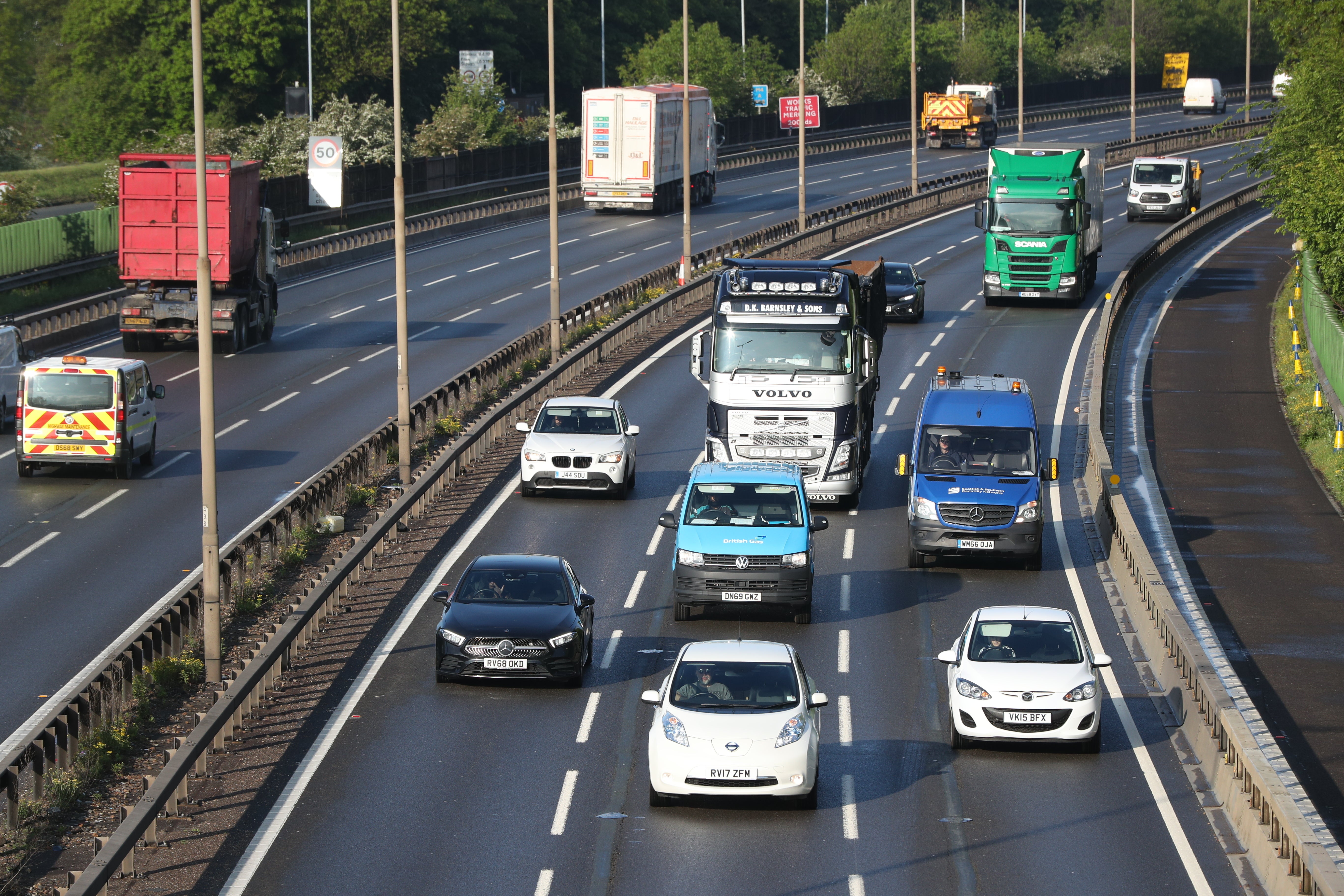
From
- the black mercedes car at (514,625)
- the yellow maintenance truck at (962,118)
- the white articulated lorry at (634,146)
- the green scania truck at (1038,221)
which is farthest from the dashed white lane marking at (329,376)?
the yellow maintenance truck at (962,118)

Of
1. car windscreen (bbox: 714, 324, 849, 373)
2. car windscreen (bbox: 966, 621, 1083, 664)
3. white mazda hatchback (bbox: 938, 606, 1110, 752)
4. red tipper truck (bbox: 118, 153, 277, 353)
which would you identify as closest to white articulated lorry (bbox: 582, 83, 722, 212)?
red tipper truck (bbox: 118, 153, 277, 353)

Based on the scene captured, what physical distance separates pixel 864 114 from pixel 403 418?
93130 millimetres

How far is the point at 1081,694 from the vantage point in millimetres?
18984

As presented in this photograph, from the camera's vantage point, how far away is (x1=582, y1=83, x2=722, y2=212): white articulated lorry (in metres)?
71.1

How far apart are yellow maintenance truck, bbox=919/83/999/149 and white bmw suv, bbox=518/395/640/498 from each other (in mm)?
79931

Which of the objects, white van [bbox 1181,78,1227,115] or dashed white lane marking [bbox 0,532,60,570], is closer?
dashed white lane marking [bbox 0,532,60,570]

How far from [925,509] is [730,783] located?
11031 millimetres

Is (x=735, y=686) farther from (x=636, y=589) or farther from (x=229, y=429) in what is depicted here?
(x=229, y=429)

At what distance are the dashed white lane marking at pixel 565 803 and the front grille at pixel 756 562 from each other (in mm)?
5952

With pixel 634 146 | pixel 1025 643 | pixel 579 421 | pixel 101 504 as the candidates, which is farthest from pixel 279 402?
pixel 634 146

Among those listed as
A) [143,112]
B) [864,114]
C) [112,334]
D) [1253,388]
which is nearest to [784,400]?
[1253,388]

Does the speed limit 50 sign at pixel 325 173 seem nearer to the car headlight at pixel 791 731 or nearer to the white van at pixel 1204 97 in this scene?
the car headlight at pixel 791 731

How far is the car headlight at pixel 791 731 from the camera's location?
17062 mm

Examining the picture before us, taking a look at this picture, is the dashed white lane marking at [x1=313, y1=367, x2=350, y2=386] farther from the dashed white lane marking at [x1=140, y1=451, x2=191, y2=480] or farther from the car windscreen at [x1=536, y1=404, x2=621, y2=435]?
the car windscreen at [x1=536, y1=404, x2=621, y2=435]
